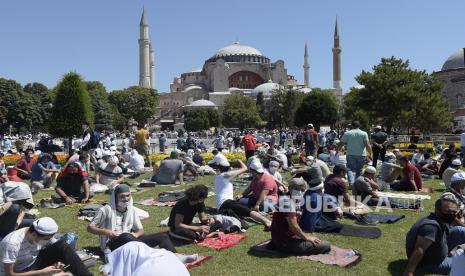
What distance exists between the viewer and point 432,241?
4.31 metres

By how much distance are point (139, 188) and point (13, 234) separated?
6.57 meters

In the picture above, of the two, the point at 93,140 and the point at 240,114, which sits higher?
the point at 240,114

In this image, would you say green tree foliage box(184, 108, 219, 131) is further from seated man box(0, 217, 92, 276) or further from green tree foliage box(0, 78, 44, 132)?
seated man box(0, 217, 92, 276)

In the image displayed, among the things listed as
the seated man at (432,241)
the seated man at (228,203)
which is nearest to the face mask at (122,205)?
the seated man at (228,203)

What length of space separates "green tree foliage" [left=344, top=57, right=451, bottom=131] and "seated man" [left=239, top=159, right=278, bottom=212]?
2291 cm

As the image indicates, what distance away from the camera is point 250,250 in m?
5.50

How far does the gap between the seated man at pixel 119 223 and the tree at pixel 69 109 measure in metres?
15.7

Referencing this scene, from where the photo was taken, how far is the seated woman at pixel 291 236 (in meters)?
5.07

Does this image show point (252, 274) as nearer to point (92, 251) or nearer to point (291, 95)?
point (92, 251)

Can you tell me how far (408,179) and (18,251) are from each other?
7.61 metres

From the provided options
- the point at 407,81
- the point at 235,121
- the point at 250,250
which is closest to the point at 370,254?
the point at 250,250

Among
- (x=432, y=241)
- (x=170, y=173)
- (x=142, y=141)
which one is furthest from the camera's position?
(x=142, y=141)

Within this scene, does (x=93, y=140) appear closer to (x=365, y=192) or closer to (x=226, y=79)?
(x=365, y=192)

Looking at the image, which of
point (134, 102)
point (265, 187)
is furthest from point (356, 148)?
point (134, 102)
